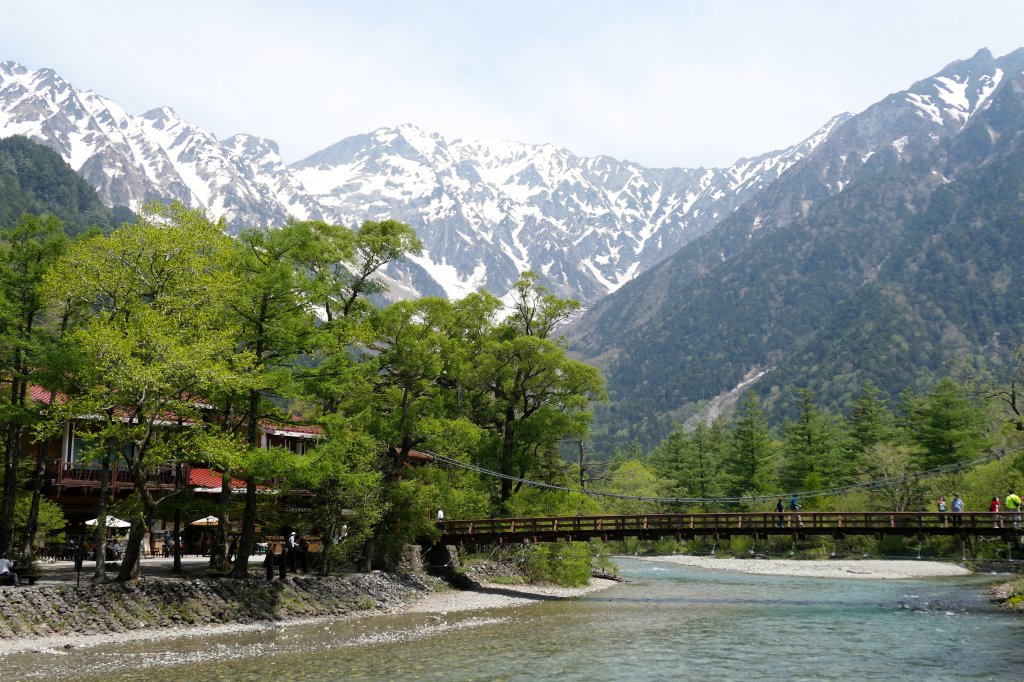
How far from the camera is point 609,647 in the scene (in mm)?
28656

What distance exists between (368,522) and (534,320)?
1913cm

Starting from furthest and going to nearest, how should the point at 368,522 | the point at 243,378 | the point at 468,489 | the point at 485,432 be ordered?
1. the point at 485,432
2. the point at 468,489
3. the point at 368,522
4. the point at 243,378

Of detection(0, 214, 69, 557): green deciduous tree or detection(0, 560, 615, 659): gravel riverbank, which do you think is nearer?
detection(0, 560, 615, 659): gravel riverbank

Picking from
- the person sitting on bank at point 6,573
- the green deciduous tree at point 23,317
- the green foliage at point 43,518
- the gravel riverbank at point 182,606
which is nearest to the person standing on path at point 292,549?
the gravel riverbank at point 182,606

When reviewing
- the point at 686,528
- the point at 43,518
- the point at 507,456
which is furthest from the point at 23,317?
the point at 686,528

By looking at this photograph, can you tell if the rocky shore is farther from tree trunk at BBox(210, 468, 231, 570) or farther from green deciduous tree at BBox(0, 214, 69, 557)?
green deciduous tree at BBox(0, 214, 69, 557)

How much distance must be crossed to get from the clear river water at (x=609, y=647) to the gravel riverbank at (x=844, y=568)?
20.8 meters

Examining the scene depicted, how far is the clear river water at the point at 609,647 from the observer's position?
23516 millimetres

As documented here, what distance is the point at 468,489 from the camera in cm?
4731

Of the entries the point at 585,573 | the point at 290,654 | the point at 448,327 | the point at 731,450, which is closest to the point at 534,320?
the point at 448,327


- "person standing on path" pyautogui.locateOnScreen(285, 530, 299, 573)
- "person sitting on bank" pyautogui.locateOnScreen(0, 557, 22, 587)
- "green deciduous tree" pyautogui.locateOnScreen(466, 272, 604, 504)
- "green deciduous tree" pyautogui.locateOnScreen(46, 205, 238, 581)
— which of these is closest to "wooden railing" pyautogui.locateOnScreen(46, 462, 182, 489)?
"person standing on path" pyautogui.locateOnScreen(285, 530, 299, 573)

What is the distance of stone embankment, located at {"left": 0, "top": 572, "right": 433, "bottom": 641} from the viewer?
2659 cm

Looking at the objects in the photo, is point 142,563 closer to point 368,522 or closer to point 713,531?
point 368,522

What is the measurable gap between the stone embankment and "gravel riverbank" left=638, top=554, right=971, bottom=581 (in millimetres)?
37613
